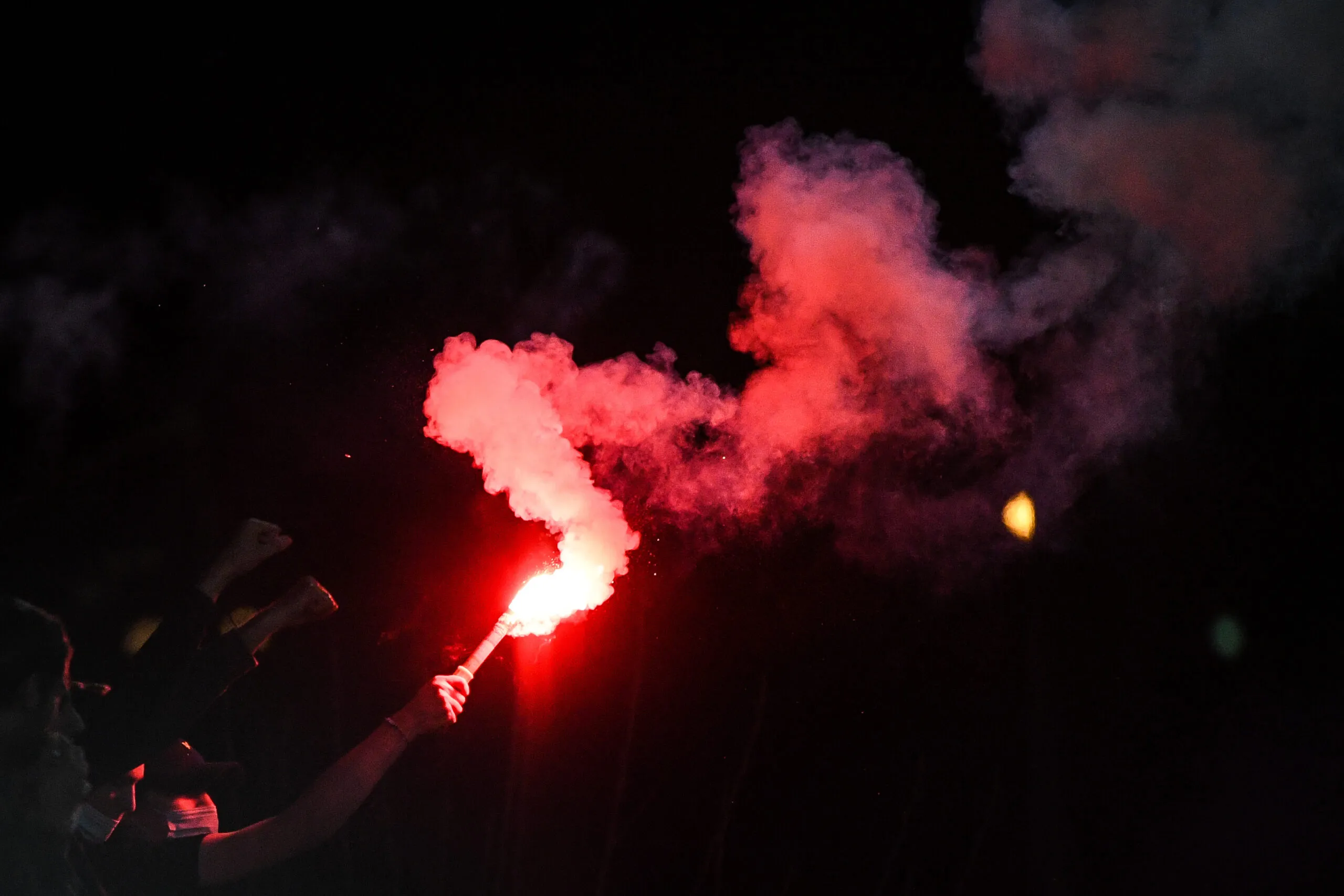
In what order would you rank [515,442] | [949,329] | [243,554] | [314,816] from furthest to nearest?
1. [949,329]
2. [515,442]
3. [243,554]
4. [314,816]

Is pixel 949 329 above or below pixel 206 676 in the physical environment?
above

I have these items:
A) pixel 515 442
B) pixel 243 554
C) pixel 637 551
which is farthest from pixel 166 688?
pixel 637 551

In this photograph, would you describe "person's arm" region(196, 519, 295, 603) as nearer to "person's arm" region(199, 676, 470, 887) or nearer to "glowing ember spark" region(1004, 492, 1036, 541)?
"person's arm" region(199, 676, 470, 887)

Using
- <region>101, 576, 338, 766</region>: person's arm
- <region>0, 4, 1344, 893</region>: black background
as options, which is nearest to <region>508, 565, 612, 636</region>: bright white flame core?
<region>0, 4, 1344, 893</region>: black background

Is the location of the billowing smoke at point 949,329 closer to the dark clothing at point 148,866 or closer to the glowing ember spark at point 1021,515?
the glowing ember spark at point 1021,515

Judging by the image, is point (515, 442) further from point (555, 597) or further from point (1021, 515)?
point (1021, 515)

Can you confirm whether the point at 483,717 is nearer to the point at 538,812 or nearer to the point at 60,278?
the point at 538,812

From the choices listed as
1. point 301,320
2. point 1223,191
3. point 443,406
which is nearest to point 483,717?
point 443,406

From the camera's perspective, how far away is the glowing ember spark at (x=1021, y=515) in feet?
10.4

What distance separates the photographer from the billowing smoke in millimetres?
2924

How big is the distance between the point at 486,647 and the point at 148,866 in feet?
3.34

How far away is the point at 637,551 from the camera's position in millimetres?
3078

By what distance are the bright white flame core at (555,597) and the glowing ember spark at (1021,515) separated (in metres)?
1.51

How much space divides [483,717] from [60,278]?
84.0 inches
